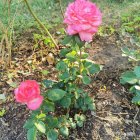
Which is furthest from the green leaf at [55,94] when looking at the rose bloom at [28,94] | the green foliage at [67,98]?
the rose bloom at [28,94]

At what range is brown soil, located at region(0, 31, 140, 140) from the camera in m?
2.10

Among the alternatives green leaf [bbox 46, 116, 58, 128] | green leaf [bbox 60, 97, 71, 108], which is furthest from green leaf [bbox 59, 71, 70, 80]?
green leaf [bbox 46, 116, 58, 128]

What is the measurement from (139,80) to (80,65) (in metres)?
0.31

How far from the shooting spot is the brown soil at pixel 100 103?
2100 mm

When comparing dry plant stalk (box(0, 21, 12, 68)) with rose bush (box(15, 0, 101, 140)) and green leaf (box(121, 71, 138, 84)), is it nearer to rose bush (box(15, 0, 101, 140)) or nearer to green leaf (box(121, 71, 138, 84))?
rose bush (box(15, 0, 101, 140))

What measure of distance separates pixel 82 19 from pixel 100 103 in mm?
650

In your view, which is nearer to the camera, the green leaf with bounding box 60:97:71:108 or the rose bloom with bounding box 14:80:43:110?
the rose bloom with bounding box 14:80:43:110

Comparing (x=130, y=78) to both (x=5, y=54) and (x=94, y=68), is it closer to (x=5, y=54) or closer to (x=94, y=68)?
(x=94, y=68)

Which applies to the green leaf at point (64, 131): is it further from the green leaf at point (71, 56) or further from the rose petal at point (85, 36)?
the rose petal at point (85, 36)

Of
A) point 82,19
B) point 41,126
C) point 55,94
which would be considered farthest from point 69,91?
point 82,19

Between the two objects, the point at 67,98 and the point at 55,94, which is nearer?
the point at 55,94

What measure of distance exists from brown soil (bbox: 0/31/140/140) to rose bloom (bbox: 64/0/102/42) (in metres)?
0.50

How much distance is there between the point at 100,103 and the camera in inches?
88.2

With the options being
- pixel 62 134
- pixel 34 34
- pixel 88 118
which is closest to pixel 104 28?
pixel 34 34
